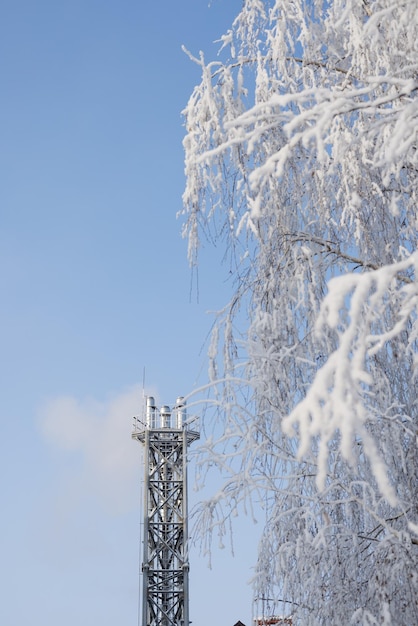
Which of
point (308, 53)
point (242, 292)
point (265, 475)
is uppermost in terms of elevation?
point (308, 53)

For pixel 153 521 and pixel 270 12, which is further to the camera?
pixel 153 521

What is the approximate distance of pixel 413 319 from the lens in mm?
4172

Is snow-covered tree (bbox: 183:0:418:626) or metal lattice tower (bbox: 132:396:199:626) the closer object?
snow-covered tree (bbox: 183:0:418:626)

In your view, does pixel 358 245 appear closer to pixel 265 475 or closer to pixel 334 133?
pixel 334 133

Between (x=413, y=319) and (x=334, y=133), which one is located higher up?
(x=334, y=133)

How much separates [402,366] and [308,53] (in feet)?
7.25

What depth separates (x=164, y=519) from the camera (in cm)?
2706

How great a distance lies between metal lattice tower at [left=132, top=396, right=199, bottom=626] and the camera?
25875mm

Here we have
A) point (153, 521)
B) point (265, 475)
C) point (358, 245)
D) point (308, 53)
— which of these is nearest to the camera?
point (265, 475)

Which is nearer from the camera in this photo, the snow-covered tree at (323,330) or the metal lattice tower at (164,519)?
the snow-covered tree at (323,330)

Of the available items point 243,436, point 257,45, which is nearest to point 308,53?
point 257,45

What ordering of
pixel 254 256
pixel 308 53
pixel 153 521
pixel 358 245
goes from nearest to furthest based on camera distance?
pixel 358 245, pixel 254 256, pixel 308 53, pixel 153 521

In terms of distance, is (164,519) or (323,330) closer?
(323,330)

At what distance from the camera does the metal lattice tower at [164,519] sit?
25875 millimetres
